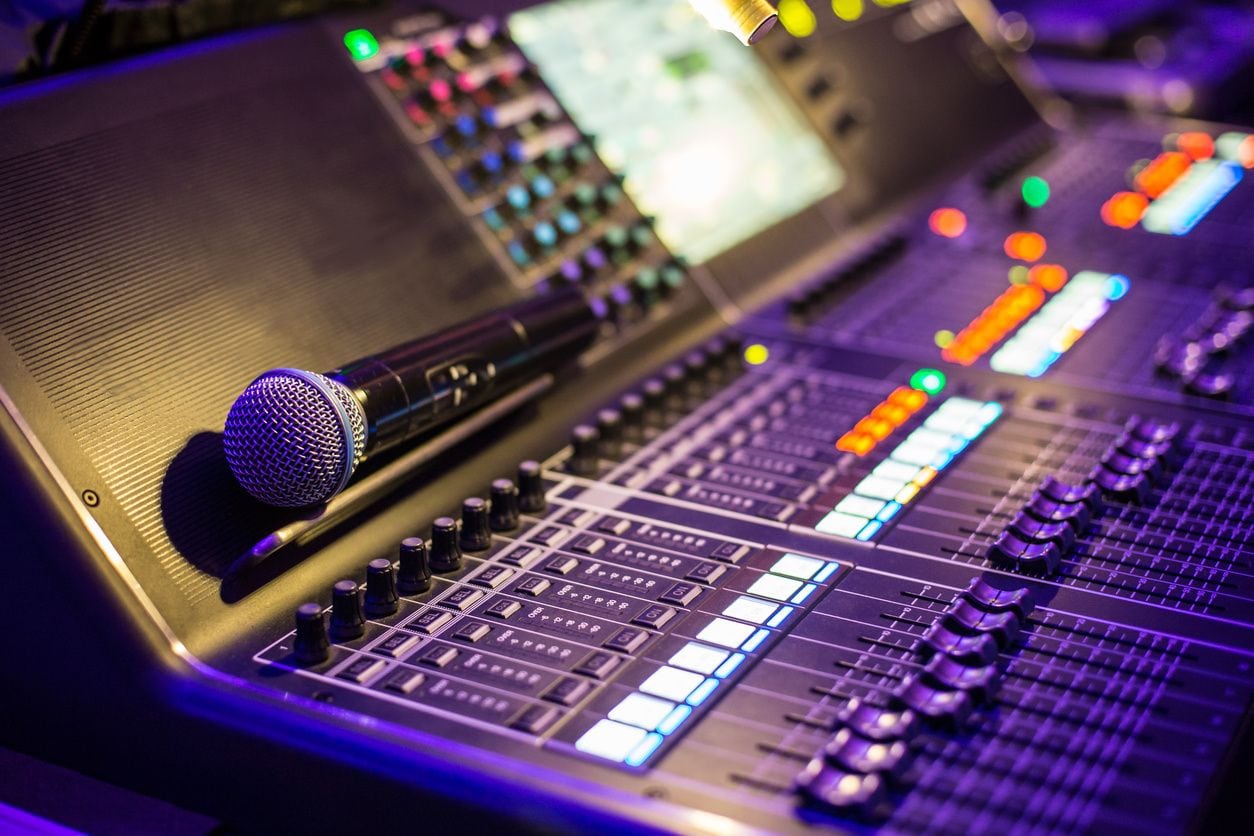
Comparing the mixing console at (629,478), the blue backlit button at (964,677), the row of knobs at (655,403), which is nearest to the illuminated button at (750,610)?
the mixing console at (629,478)

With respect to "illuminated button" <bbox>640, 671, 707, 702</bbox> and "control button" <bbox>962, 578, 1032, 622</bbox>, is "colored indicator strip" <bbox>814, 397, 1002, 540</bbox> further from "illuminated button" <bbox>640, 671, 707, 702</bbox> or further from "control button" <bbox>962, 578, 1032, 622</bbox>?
"illuminated button" <bbox>640, 671, 707, 702</bbox>

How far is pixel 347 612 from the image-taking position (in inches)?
61.1

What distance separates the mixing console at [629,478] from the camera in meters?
1.36

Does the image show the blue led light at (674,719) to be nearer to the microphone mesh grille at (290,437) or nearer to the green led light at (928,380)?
the microphone mesh grille at (290,437)

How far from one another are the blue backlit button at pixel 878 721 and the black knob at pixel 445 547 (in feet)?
1.80

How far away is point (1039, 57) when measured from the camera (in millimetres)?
4094

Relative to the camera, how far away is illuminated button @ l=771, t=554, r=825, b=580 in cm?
167

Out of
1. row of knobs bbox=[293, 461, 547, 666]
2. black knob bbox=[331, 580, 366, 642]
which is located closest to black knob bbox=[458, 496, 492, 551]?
row of knobs bbox=[293, 461, 547, 666]

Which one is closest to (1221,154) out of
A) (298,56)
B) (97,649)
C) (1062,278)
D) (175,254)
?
(1062,278)

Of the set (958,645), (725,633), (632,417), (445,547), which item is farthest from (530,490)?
(958,645)

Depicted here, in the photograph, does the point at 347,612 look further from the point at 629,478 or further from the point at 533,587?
the point at 629,478

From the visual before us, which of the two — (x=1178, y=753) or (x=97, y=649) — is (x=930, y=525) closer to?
(x=1178, y=753)

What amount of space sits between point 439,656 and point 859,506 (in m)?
0.63

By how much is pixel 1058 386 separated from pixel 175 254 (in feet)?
4.36
